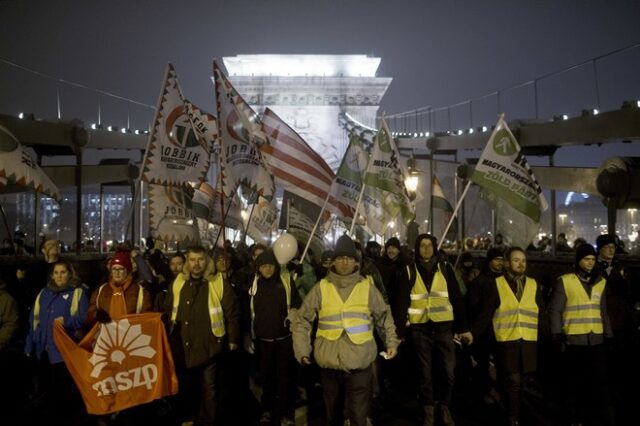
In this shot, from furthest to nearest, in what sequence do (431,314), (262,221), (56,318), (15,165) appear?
(262,221) → (15,165) → (431,314) → (56,318)

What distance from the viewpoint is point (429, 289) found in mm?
6484

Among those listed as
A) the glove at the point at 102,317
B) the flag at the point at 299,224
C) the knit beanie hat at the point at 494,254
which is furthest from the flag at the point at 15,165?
the knit beanie hat at the point at 494,254

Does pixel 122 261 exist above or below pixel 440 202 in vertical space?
below

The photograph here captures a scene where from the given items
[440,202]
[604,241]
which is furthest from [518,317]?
[440,202]

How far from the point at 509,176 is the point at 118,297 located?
185 inches

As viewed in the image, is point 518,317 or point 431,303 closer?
point 518,317

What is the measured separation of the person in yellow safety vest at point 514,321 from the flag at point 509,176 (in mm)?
1693

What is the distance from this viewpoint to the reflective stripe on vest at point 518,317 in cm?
612

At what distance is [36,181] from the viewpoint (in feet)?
28.2

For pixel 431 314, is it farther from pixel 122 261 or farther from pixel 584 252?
pixel 122 261

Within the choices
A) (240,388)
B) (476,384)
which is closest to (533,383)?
(476,384)

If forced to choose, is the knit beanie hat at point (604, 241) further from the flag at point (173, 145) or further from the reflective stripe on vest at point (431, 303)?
the flag at point (173, 145)

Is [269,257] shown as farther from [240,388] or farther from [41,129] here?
[41,129]

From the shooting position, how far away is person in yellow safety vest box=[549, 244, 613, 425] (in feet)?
19.7
